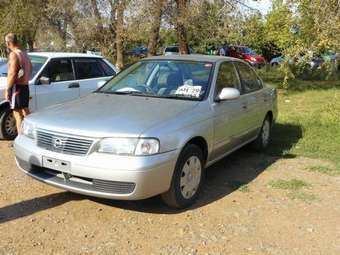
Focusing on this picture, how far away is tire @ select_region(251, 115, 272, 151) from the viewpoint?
7305 mm

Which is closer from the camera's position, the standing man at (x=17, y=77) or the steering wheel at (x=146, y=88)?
the steering wheel at (x=146, y=88)

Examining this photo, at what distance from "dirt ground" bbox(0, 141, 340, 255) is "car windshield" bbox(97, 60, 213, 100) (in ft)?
4.06

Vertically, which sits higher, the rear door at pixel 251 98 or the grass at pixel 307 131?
the rear door at pixel 251 98

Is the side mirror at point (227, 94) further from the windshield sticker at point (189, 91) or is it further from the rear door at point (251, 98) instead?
the rear door at point (251, 98)

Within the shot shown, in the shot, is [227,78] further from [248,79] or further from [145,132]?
[145,132]

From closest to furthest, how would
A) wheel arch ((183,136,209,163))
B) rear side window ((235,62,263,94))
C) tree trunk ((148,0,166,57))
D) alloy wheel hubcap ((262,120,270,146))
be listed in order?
wheel arch ((183,136,209,163)) → rear side window ((235,62,263,94)) → alloy wheel hubcap ((262,120,270,146)) → tree trunk ((148,0,166,57))

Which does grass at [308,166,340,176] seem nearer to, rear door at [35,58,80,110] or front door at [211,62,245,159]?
front door at [211,62,245,159]

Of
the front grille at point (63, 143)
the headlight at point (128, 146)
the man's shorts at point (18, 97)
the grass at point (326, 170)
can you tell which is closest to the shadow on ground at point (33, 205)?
the front grille at point (63, 143)

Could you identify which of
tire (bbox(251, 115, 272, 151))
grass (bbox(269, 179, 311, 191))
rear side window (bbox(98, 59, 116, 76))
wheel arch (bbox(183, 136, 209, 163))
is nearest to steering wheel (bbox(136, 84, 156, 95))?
wheel arch (bbox(183, 136, 209, 163))

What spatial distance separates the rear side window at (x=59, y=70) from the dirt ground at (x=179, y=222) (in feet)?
8.87

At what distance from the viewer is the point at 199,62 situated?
5.86 metres

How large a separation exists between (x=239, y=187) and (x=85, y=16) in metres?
14.1

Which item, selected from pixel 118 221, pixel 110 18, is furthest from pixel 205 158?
pixel 110 18

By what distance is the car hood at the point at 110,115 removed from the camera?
4348mm
